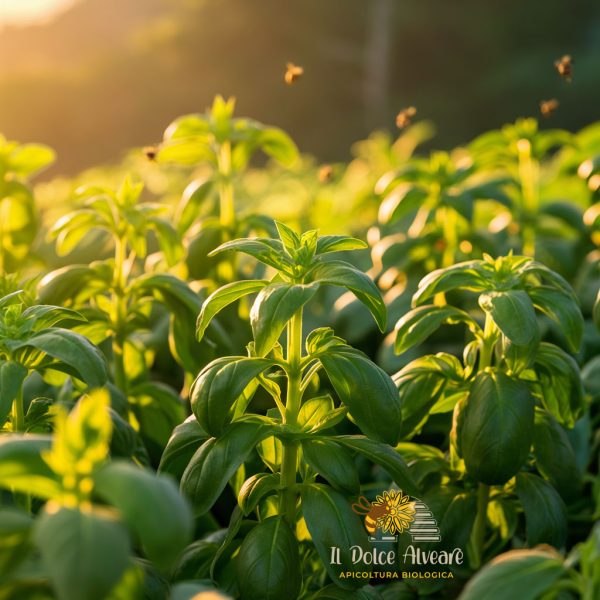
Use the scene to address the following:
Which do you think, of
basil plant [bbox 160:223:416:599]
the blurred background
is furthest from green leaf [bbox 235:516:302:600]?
the blurred background

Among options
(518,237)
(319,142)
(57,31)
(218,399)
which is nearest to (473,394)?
(218,399)

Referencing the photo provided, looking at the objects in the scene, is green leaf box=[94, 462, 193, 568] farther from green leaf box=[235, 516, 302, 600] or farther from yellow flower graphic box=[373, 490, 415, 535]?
yellow flower graphic box=[373, 490, 415, 535]

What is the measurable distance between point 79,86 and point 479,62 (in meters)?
6.12

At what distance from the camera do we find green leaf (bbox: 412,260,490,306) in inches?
45.1

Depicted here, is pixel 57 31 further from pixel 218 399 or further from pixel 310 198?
pixel 218 399

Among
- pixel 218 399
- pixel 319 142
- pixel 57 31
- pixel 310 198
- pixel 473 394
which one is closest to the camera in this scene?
pixel 218 399

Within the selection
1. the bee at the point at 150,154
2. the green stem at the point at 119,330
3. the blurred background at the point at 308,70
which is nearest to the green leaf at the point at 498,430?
the green stem at the point at 119,330

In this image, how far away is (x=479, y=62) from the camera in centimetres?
1313

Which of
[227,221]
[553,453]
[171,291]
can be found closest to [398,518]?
[553,453]

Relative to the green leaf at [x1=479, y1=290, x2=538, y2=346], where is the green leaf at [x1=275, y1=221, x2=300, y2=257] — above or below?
above

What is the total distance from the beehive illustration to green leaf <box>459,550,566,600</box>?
40 cm

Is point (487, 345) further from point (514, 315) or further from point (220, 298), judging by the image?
point (220, 298)

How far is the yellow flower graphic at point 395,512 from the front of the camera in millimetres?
1139

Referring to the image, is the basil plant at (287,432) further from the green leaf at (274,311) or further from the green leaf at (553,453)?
the green leaf at (553,453)
